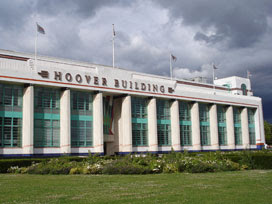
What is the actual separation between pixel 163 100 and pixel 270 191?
139 feet

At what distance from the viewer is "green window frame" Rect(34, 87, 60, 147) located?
42.1 meters

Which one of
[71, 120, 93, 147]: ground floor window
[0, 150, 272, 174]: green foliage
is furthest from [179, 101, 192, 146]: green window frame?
[0, 150, 272, 174]: green foliage

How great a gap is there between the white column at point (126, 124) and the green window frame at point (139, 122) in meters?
2.06

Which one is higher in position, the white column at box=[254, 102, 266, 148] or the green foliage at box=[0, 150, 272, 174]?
the white column at box=[254, 102, 266, 148]

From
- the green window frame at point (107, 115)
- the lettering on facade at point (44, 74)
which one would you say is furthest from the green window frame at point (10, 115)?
the green window frame at point (107, 115)

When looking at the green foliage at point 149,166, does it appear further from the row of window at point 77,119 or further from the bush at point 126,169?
the row of window at point 77,119

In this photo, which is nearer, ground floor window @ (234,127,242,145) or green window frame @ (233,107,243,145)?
ground floor window @ (234,127,242,145)

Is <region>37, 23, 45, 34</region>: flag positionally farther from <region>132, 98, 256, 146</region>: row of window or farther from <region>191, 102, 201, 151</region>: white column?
<region>191, 102, 201, 151</region>: white column

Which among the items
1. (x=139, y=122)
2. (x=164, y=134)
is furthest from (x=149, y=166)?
(x=164, y=134)

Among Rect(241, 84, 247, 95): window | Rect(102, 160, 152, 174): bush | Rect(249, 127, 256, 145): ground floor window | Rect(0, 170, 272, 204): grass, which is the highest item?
Rect(241, 84, 247, 95): window

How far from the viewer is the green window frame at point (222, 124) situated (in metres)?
66.2

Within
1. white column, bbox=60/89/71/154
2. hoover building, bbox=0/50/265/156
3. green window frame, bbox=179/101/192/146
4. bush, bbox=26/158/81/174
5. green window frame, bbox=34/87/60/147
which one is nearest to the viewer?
bush, bbox=26/158/81/174

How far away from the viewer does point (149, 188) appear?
1620 centimetres

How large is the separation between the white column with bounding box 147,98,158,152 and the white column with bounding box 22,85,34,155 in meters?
20.1
